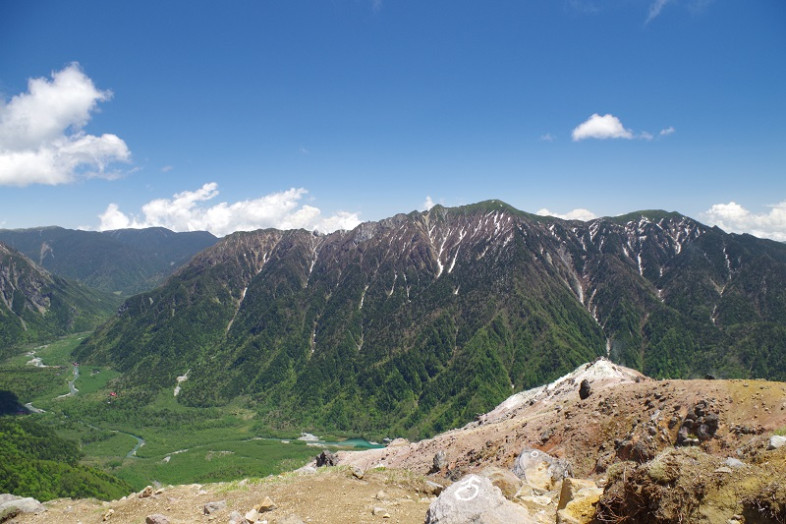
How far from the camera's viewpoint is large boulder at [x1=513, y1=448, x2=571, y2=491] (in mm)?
22641

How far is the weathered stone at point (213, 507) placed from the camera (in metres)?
21.6

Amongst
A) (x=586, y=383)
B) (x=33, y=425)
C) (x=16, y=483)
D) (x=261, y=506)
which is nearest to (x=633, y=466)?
(x=261, y=506)

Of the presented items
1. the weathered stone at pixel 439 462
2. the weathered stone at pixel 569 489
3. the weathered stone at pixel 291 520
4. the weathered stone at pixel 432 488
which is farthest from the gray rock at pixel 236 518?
the weathered stone at pixel 439 462

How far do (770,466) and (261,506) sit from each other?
2074 centimetres

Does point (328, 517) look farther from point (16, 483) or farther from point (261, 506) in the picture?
point (16, 483)

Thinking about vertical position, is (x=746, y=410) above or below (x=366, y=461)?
above

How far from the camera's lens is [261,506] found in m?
20.3

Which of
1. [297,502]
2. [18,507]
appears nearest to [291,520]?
[297,502]

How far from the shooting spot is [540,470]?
2609 centimetres

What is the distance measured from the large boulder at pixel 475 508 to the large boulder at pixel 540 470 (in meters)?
7.00

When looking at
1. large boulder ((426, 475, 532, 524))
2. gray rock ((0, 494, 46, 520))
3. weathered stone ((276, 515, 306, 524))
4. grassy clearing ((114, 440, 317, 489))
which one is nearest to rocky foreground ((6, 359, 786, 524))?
large boulder ((426, 475, 532, 524))

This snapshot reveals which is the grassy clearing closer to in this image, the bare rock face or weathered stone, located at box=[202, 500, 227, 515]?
weathered stone, located at box=[202, 500, 227, 515]

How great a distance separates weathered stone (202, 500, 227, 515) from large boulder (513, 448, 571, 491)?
1691 centimetres

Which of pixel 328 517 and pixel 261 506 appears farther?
pixel 261 506
